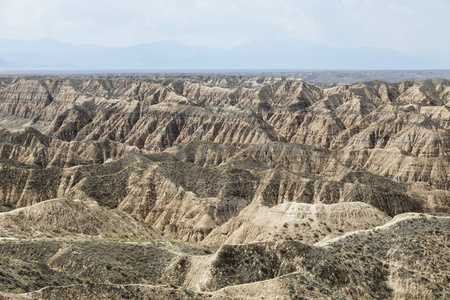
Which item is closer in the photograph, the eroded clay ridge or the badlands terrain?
the badlands terrain

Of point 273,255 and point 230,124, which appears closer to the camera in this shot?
point 273,255

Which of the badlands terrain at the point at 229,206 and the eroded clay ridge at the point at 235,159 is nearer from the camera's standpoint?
the badlands terrain at the point at 229,206

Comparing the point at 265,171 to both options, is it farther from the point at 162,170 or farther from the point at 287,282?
the point at 287,282

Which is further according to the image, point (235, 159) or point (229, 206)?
point (235, 159)

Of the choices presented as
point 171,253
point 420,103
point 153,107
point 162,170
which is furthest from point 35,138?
point 420,103

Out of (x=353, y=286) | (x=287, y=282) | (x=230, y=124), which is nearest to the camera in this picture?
(x=287, y=282)

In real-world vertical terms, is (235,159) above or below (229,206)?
above

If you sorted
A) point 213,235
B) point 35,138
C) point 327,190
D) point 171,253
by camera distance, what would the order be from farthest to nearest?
point 35,138
point 327,190
point 213,235
point 171,253

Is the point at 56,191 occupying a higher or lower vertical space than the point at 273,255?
lower
